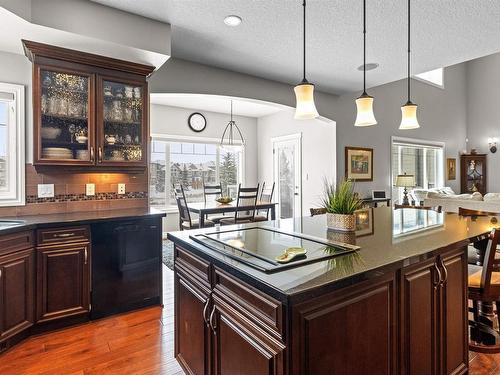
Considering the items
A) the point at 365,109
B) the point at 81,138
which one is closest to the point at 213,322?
the point at 365,109

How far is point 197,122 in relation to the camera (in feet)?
21.9

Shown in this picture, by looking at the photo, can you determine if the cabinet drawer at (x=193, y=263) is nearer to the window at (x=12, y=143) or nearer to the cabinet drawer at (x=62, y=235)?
the cabinet drawer at (x=62, y=235)

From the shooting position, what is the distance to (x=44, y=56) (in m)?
2.50

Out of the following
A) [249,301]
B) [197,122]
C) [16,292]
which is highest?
[197,122]

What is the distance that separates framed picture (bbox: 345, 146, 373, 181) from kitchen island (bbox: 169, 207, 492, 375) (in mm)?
3805

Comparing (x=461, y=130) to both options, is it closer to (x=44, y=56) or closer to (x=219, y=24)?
(x=219, y=24)

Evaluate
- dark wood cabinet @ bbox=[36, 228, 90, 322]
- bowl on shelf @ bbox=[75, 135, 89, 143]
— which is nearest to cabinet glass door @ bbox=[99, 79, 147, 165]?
bowl on shelf @ bbox=[75, 135, 89, 143]

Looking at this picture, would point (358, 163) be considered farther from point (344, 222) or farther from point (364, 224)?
point (344, 222)

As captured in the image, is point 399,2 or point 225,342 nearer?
point 225,342

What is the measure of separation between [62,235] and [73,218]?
0.17m

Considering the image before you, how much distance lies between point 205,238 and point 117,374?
1155 mm

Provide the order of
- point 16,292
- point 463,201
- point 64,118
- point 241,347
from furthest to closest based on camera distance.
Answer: point 463,201
point 64,118
point 16,292
point 241,347

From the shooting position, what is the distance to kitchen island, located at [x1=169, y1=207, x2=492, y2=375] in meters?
1.00

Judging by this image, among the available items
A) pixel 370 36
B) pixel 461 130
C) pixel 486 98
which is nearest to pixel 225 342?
pixel 370 36
